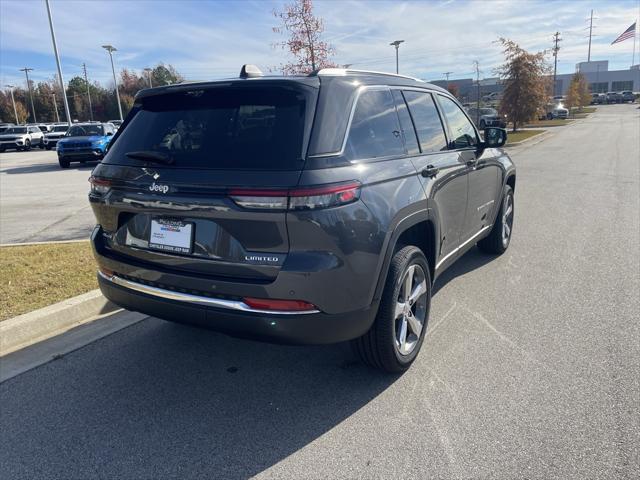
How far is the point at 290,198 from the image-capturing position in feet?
8.23

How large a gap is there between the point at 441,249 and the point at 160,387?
90.8 inches

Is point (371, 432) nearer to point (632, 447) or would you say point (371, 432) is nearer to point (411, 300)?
point (411, 300)

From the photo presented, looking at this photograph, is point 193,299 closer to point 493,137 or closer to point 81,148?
point 493,137

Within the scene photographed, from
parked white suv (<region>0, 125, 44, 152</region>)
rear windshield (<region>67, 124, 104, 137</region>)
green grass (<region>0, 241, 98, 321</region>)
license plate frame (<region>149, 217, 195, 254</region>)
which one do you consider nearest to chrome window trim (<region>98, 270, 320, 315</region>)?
license plate frame (<region>149, 217, 195, 254</region>)

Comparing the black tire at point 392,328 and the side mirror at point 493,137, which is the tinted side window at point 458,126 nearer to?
the side mirror at point 493,137

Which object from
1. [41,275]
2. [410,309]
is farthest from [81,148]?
[410,309]

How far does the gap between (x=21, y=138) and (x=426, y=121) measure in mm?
38693

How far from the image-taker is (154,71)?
74.6 meters

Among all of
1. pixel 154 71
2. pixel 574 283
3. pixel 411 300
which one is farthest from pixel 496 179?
pixel 154 71

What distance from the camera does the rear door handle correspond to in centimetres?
349

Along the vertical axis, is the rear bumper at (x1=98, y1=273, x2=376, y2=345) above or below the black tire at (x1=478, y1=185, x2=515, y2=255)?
above

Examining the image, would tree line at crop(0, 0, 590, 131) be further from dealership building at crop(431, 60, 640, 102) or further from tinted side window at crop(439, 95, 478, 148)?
dealership building at crop(431, 60, 640, 102)

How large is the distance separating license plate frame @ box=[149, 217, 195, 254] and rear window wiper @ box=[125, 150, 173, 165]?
33cm

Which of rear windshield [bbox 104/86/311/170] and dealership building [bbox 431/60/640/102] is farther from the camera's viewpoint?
dealership building [bbox 431/60/640/102]
